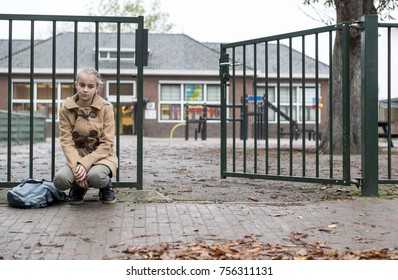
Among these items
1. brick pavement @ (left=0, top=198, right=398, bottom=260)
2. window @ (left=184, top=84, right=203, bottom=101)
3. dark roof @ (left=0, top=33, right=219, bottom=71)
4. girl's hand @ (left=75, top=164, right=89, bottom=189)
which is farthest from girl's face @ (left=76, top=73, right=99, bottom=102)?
window @ (left=184, top=84, right=203, bottom=101)

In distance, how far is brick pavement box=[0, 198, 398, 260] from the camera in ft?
11.5

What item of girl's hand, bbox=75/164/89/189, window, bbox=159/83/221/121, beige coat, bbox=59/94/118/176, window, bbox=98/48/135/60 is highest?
window, bbox=98/48/135/60

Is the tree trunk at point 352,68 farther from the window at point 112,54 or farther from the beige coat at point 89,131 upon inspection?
the window at point 112,54

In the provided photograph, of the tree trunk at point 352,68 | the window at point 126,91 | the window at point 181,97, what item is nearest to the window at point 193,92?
the window at point 181,97

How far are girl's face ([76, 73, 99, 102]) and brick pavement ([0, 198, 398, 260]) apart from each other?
2.96ft

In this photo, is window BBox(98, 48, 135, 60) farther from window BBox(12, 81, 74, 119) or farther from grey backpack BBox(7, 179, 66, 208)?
grey backpack BBox(7, 179, 66, 208)

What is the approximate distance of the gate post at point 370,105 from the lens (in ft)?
17.8

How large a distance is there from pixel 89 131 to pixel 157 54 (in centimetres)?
3115

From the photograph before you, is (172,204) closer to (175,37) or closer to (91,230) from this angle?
(91,230)

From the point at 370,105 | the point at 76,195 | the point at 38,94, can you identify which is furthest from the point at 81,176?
the point at 38,94

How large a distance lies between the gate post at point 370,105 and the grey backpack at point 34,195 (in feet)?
9.01

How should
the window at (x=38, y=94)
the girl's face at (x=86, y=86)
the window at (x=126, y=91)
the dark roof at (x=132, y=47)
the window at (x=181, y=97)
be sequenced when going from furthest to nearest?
the window at (x=181, y=97) < the dark roof at (x=132, y=47) < the window at (x=126, y=91) < the window at (x=38, y=94) < the girl's face at (x=86, y=86)

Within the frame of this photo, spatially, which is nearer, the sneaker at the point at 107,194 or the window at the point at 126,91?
the sneaker at the point at 107,194
